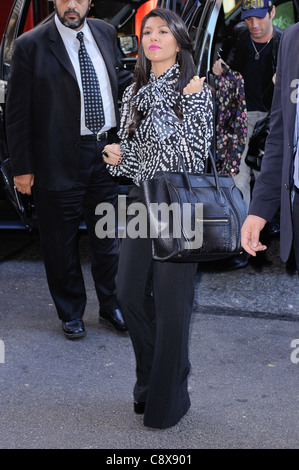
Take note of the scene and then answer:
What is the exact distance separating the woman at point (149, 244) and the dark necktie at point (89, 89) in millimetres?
946

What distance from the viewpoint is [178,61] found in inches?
136

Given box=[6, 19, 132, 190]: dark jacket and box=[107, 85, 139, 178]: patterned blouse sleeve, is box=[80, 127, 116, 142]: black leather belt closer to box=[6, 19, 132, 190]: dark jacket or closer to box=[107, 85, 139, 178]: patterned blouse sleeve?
box=[6, 19, 132, 190]: dark jacket

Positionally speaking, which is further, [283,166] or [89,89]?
[89,89]

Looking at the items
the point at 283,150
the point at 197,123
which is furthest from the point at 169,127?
the point at 283,150

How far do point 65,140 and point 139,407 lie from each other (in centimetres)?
162

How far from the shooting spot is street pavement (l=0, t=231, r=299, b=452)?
341 centimetres

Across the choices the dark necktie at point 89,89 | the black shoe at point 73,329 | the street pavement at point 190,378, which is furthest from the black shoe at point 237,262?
the dark necktie at point 89,89

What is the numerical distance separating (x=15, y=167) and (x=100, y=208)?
572 millimetres

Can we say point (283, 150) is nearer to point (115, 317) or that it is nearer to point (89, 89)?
point (89, 89)

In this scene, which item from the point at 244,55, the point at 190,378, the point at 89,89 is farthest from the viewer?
the point at 244,55

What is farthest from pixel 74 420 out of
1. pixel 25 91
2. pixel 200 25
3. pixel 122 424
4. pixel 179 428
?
pixel 200 25

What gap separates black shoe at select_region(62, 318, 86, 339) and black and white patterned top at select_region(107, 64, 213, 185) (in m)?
1.46

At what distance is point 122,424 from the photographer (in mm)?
3518

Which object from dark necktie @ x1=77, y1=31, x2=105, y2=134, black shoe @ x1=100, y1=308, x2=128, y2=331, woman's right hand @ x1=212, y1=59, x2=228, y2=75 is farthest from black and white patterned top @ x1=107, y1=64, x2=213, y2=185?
woman's right hand @ x1=212, y1=59, x2=228, y2=75
